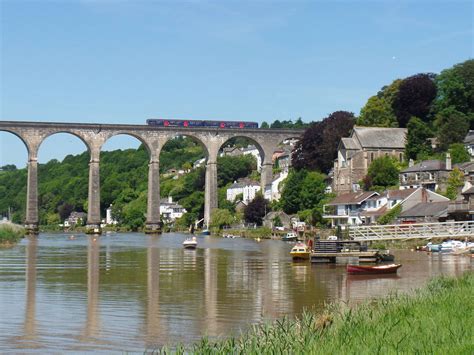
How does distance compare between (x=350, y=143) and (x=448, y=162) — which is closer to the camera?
(x=448, y=162)

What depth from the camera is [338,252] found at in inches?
1750

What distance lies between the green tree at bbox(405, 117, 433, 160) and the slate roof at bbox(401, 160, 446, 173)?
5.78 metres

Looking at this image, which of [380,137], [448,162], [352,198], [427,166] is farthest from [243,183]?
[448,162]

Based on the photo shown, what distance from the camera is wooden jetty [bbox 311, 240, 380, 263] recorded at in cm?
4191

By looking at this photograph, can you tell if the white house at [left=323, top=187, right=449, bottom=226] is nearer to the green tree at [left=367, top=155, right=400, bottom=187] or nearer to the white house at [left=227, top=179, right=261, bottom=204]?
the green tree at [left=367, top=155, right=400, bottom=187]

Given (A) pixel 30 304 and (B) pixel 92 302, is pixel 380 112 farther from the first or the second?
(A) pixel 30 304

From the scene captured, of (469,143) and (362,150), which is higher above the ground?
(362,150)

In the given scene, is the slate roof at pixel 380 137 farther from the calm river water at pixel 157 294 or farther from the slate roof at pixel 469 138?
the calm river water at pixel 157 294

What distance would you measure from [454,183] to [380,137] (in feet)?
63.7

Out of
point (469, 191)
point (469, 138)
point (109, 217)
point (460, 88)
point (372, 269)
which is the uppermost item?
point (460, 88)

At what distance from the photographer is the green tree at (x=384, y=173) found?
8112 cm

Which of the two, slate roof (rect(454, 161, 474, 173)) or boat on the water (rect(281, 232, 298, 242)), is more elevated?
slate roof (rect(454, 161, 474, 173))

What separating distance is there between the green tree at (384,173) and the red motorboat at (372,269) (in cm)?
4560

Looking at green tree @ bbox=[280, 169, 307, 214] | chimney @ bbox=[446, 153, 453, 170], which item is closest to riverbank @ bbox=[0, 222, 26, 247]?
green tree @ bbox=[280, 169, 307, 214]
